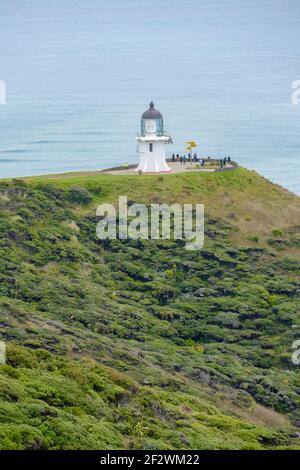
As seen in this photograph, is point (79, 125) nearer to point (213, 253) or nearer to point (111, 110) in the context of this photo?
point (111, 110)

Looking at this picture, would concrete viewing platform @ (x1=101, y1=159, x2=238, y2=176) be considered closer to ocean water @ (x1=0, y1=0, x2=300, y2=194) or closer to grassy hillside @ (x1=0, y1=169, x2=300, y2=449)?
grassy hillside @ (x1=0, y1=169, x2=300, y2=449)

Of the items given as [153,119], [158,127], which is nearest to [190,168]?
[158,127]

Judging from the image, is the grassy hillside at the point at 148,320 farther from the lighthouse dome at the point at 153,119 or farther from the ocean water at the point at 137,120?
the ocean water at the point at 137,120

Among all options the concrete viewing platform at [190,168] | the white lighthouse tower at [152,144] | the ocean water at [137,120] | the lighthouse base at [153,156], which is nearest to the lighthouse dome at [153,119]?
the white lighthouse tower at [152,144]

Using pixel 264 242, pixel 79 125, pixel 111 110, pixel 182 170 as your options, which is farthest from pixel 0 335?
pixel 111 110

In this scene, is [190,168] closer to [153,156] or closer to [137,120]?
[153,156]
